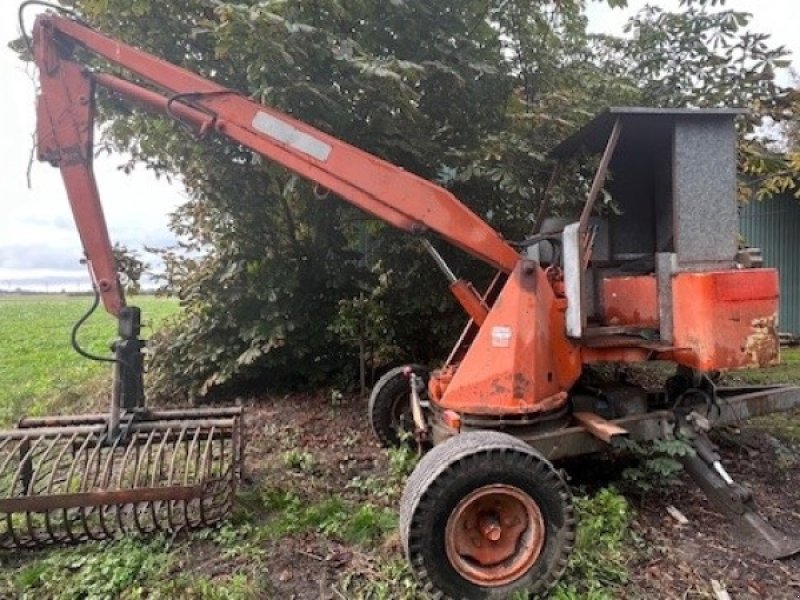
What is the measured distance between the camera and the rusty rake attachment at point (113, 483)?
3012 millimetres

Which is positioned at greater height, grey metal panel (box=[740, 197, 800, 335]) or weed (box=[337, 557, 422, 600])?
grey metal panel (box=[740, 197, 800, 335])

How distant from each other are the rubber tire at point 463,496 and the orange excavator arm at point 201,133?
1.25 metres

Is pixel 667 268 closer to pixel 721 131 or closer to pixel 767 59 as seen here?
pixel 721 131

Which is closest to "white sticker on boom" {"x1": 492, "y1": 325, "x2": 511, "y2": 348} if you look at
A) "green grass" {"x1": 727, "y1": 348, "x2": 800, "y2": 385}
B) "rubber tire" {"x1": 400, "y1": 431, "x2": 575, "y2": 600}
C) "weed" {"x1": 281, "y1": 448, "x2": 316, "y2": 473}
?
"rubber tire" {"x1": 400, "y1": 431, "x2": 575, "y2": 600}

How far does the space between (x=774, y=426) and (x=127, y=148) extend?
22.3ft

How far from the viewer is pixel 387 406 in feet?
15.4

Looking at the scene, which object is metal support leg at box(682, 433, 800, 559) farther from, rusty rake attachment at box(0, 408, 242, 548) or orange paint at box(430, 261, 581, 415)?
rusty rake attachment at box(0, 408, 242, 548)

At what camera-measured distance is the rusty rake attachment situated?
301 centimetres

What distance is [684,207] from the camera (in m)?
3.32

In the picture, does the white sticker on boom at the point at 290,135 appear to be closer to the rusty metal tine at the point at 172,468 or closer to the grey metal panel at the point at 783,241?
the rusty metal tine at the point at 172,468

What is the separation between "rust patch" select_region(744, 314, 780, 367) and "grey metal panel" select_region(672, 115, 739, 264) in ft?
1.33

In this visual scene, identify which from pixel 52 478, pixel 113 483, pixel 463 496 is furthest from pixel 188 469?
pixel 463 496

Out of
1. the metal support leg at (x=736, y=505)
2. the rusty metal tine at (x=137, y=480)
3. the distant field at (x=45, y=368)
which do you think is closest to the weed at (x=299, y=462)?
the rusty metal tine at (x=137, y=480)

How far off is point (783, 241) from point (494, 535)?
10010 mm
